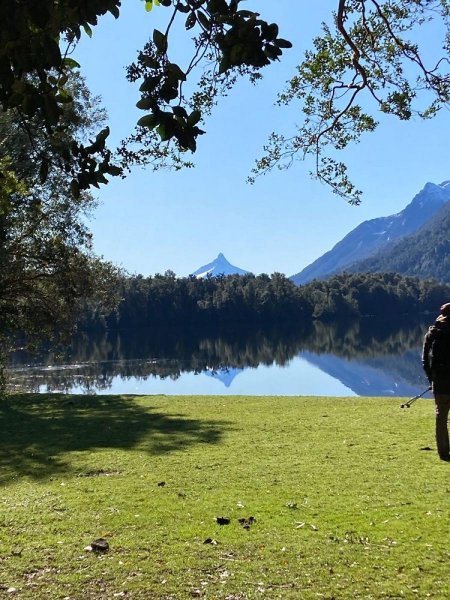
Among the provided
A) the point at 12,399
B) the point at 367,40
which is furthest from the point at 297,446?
the point at 12,399

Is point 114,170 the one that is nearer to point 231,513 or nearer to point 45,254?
point 231,513

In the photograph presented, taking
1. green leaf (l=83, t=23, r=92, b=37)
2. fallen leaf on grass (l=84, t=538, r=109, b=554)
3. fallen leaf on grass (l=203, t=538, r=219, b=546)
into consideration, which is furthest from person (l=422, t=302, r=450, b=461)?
green leaf (l=83, t=23, r=92, b=37)

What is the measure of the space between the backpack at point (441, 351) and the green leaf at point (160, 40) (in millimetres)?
7225

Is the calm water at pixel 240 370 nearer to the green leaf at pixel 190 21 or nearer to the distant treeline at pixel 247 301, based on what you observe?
Result: the green leaf at pixel 190 21

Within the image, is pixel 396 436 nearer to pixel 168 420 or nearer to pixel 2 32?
pixel 168 420

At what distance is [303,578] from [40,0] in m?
4.71

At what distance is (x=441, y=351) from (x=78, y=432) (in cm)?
885

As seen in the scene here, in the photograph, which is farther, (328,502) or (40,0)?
(328,502)

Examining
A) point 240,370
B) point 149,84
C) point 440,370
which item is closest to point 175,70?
point 149,84

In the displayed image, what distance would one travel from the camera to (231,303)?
140m

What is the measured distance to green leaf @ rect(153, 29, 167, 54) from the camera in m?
3.52

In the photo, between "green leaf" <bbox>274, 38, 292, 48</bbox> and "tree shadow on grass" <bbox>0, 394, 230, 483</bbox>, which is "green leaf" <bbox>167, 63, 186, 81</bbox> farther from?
"tree shadow on grass" <bbox>0, 394, 230, 483</bbox>

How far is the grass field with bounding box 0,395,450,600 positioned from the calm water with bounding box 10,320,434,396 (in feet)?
52.2

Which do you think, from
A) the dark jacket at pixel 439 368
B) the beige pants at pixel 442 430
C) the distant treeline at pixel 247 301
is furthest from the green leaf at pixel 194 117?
the distant treeline at pixel 247 301
